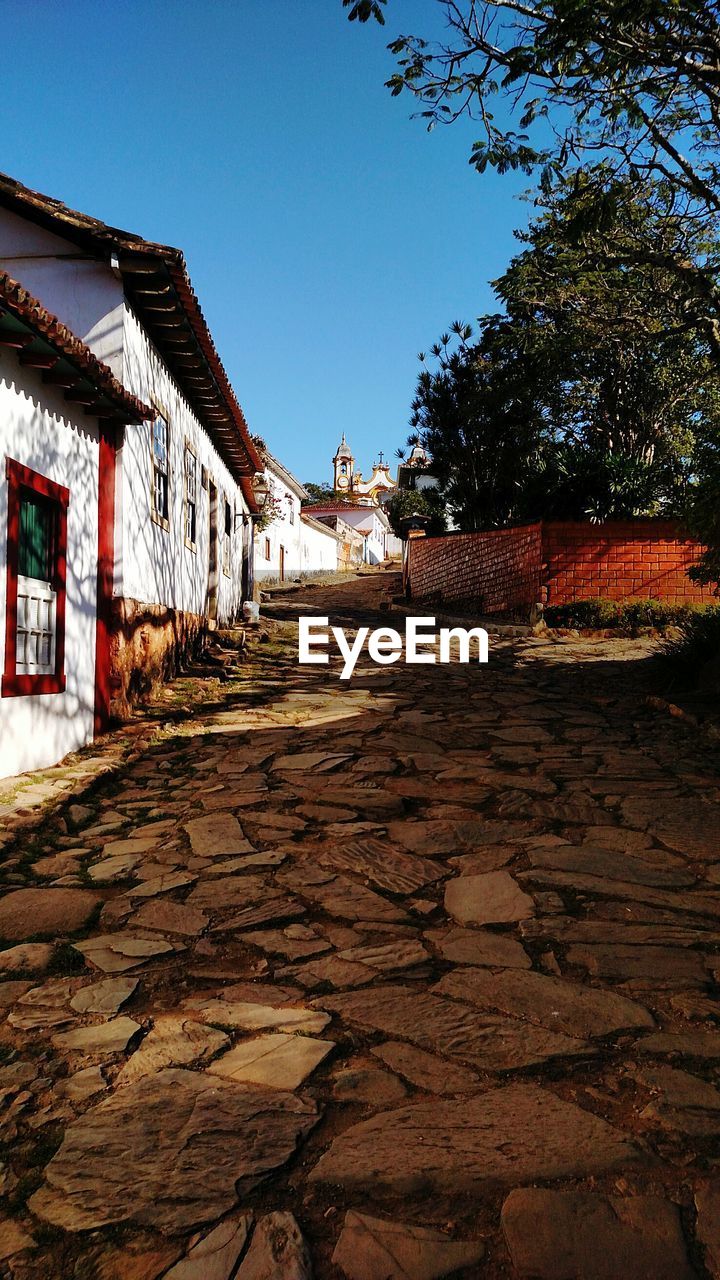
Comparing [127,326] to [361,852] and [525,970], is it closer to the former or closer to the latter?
[361,852]

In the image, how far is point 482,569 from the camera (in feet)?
54.3

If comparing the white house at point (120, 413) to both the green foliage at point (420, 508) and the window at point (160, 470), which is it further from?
the green foliage at point (420, 508)

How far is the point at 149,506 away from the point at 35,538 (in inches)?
98.0

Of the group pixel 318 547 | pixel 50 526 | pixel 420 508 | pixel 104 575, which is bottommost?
pixel 104 575

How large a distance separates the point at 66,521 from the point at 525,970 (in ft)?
16.9

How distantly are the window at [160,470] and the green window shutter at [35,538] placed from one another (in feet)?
8.05

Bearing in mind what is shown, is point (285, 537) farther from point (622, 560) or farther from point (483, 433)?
point (622, 560)

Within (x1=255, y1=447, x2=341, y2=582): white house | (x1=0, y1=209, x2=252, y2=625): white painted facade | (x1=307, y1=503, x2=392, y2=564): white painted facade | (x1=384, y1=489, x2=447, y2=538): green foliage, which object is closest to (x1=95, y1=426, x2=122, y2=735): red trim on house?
(x1=0, y1=209, x2=252, y2=625): white painted facade

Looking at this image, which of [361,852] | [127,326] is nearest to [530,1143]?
[361,852]

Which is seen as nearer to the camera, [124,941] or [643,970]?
[643,970]

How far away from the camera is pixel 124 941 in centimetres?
311

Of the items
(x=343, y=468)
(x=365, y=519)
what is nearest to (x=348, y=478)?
(x=343, y=468)
